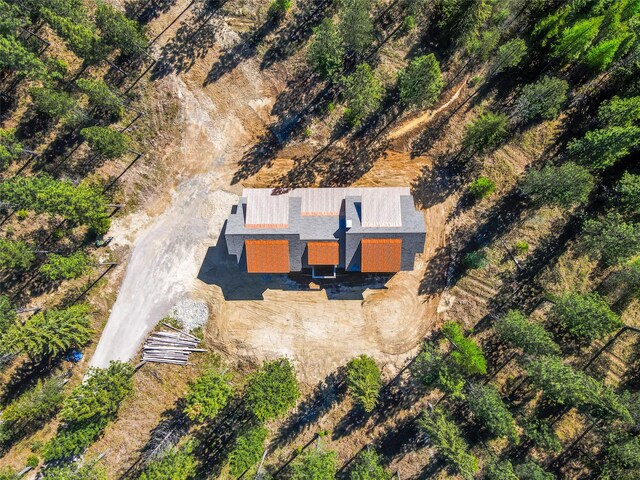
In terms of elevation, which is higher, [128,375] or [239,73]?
[239,73]

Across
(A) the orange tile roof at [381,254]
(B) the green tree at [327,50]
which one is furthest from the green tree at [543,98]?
(B) the green tree at [327,50]

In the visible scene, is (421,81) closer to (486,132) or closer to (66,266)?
(486,132)

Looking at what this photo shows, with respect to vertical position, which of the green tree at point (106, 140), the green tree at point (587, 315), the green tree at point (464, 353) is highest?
the green tree at point (106, 140)

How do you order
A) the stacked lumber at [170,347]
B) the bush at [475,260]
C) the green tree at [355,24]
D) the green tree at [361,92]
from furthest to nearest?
the stacked lumber at [170,347] < the bush at [475,260] < the green tree at [361,92] < the green tree at [355,24]

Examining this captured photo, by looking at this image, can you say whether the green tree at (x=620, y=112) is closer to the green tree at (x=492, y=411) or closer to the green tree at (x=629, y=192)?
the green tree at (x=629, y=192)

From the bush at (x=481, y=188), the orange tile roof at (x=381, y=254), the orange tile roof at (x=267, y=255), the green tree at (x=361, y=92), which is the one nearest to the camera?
the green tree at (x=361, y=92)

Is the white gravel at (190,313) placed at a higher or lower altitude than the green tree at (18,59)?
lower

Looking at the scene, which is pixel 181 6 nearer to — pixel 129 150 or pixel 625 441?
pixel 129 150

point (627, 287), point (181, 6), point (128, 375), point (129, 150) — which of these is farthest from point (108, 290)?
point (627, 287)

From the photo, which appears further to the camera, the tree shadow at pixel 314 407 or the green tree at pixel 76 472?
the tree shadow at pixel 314 407
